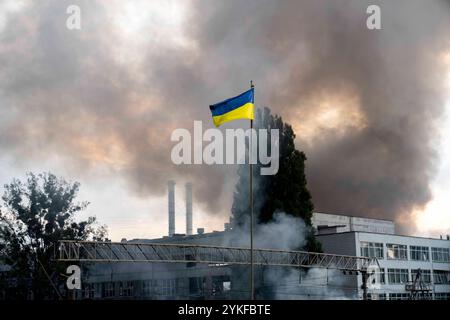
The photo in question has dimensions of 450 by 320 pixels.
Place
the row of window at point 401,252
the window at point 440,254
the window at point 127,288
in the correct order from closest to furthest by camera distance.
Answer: the window at point 127,288 < the row of window at point 401,252 < the window at point 440,254

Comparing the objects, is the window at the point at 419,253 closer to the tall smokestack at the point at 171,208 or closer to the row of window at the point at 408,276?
the row of window at the point at 408,276

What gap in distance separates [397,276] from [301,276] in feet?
56.8

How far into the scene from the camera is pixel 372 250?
67875mm

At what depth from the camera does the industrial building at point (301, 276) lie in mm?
57188

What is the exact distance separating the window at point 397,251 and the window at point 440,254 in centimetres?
581

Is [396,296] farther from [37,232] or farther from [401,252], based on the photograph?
[37,232]

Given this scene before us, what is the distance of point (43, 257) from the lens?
190 feet

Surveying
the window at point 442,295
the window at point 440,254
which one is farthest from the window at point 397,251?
the window at point 440,254

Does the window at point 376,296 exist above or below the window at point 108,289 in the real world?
below

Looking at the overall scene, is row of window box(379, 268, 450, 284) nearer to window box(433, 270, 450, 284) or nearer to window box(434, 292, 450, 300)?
window box(433, 270, 450, 284)
